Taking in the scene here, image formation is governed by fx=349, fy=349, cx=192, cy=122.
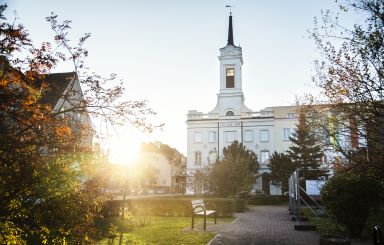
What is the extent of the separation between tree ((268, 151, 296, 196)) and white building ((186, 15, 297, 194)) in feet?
24.7

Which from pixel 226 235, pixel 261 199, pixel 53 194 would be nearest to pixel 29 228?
pixel 53 194

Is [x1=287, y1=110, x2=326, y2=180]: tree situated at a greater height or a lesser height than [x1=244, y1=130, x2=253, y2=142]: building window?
lesser

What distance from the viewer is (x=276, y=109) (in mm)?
63344

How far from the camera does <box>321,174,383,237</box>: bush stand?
1176cm

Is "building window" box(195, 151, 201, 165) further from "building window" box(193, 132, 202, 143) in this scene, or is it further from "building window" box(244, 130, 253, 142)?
"building window" box(244, 130, 253, 142)

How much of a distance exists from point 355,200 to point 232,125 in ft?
154

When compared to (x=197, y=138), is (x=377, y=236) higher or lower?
lower

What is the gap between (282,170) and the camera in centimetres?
4591

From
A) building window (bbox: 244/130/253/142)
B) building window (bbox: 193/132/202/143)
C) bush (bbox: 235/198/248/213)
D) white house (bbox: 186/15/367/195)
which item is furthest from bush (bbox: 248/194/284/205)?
building window (bbox: 193/132/202/143)

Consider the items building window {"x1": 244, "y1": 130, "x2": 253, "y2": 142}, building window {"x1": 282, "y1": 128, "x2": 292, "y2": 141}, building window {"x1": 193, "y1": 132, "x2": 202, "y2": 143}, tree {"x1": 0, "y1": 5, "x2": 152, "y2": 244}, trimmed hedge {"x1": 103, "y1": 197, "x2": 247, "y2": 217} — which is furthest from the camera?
building window {"x1": 193, "y1": 132, "x2": 202, "y2": 143}

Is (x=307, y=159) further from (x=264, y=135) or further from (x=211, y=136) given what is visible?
(x=211, y=136)

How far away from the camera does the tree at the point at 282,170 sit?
147 ft

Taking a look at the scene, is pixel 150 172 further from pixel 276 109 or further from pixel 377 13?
pixel 377 13

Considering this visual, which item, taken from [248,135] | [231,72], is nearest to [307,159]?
[248,135]
